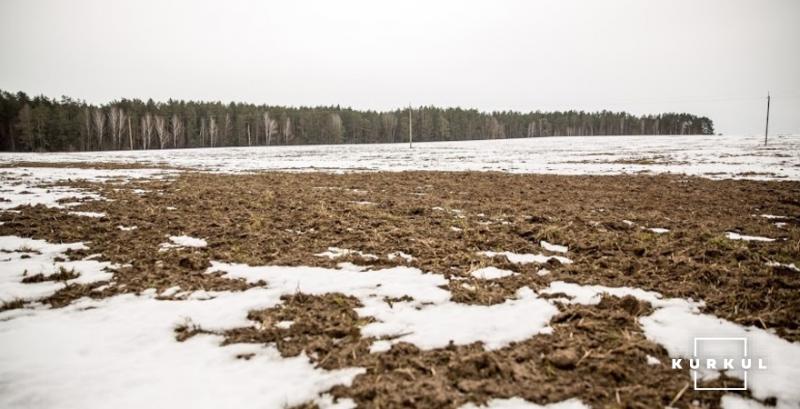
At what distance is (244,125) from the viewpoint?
10056cm

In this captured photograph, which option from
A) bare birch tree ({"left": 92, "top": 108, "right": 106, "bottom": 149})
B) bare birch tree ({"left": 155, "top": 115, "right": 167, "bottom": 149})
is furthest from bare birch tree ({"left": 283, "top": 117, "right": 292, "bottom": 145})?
bare birch tree ({"left": 92, "top": 108, "right": 106, "bottom": 149})

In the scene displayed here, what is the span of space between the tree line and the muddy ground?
63.6 m

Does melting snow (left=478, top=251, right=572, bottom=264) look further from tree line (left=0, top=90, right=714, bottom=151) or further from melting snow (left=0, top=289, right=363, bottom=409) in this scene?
tree line (left=0, top=90, right=714, bottom=151)

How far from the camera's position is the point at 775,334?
342 centimetres

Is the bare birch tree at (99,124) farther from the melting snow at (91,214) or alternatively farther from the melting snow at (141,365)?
the melting snow at (141,365)

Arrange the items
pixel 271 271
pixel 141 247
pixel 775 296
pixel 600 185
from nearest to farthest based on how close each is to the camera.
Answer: pixel 775 296, pixel 271 271, pixel 141 247, pixel 600 185

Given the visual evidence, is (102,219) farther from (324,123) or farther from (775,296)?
(324,123)

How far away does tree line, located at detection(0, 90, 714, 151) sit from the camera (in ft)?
257

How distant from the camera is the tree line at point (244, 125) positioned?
7819 cm

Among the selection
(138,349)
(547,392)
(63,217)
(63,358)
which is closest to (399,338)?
(547,392)

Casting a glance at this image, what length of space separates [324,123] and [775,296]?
370ft

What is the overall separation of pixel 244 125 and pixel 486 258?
347ft

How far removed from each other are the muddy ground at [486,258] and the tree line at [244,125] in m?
63.6

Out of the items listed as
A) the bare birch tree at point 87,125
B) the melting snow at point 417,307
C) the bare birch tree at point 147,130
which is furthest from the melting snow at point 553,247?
the bare birch tree at point 87,125
